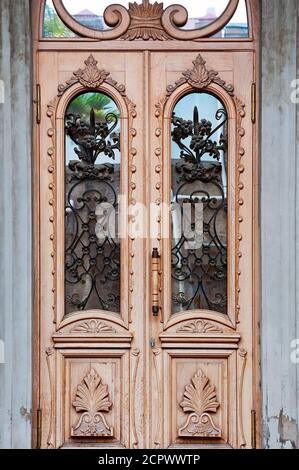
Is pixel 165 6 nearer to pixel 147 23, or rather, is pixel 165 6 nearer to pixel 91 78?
pixel 147 23

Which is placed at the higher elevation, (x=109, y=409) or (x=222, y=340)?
(x=222, y=340)

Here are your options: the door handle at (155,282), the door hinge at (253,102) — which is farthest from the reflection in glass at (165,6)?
the door handle at (155,282)

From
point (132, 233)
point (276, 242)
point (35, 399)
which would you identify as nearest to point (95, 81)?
point (132, 233)

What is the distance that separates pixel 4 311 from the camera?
5.06 m

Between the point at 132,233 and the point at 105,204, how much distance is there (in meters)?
0.25

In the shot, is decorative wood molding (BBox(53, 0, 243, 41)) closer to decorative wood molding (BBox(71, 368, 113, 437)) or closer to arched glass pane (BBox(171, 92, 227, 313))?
arched glass pane (BBox(171, 92, 227, 313))

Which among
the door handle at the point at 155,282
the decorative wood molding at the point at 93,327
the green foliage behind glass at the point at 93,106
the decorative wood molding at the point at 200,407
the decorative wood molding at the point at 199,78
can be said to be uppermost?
the decorative wood molding at the point at 199,78

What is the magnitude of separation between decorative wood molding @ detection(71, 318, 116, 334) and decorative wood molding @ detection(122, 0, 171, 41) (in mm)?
1755

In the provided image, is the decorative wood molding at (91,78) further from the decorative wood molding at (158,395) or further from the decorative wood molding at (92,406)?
the decorative wood molding at (92,406)

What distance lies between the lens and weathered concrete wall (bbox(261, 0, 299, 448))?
5059 mm

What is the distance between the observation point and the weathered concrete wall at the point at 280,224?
5059 millimetres

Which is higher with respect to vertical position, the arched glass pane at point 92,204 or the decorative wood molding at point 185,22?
the decorative wood molding at point 185,22

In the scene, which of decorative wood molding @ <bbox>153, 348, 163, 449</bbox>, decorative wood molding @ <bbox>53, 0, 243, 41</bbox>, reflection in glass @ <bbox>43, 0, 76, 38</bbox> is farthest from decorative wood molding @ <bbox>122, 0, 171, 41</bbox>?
decorative wood molding @ <bbox>153, 348, 163, 449</bbox>

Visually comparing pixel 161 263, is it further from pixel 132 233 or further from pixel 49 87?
pixel 49 87
